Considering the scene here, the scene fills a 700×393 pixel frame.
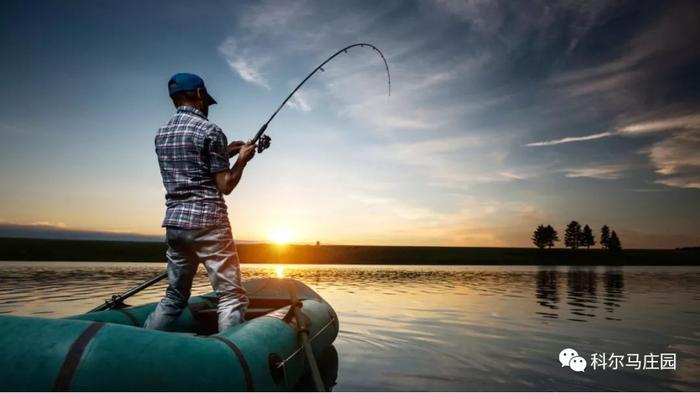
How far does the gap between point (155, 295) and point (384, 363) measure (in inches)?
561

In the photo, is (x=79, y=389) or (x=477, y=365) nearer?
(x=79, y=389)

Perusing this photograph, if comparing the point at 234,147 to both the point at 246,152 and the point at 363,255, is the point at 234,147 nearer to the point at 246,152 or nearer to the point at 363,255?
the point at 246,152

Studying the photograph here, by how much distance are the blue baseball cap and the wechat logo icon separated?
286 inches

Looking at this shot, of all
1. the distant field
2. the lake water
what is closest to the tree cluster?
the distant field

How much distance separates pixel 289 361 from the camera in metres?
4.70

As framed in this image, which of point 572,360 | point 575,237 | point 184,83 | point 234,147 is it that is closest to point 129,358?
point 234,147

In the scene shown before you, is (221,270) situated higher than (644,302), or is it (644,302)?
(221,270)

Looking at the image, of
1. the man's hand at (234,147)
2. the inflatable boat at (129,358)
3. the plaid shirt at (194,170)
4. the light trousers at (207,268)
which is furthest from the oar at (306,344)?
the man's hand at (234,147)

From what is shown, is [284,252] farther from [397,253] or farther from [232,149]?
[232,149]

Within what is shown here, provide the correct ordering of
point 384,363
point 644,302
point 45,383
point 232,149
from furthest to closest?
point 644,302 → point 384,363 → point 232,149 → point 45,383

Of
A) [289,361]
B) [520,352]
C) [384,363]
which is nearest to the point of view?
[289,361]

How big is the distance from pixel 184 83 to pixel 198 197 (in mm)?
1224

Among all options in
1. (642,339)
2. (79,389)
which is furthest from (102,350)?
(642,339)

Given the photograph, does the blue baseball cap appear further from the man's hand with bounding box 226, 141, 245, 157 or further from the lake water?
the lake water
